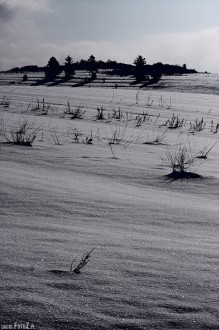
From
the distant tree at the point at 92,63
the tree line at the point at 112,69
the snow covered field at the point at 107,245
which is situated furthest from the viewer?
the distant tree at the point at 92,63

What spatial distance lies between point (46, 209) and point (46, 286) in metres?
0.65

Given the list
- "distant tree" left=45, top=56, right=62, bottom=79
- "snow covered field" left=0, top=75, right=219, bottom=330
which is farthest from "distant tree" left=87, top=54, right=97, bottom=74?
"snow covered field" left=0, top=75, right=219, bottom=330

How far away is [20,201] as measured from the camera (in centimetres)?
166

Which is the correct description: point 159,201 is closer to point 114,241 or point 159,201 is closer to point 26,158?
point 114,241

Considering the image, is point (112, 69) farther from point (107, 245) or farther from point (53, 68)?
point (107, 245)

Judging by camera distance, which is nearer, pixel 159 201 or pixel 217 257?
pixel 217 257

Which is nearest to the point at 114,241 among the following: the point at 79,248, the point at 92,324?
the point at 79,248

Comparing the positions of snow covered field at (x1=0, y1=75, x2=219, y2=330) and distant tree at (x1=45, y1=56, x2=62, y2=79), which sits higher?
distant tree at (x1=45, y1=56, x2=62, y2=79)

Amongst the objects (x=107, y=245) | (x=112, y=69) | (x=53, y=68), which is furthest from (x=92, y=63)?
(x=107, y=245)

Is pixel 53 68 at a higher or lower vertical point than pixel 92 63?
lower

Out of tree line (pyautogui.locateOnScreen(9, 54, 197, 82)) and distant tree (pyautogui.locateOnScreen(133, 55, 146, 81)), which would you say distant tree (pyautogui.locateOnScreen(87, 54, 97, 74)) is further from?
distant tree (pyautogui.locateOnScreen(133, 55, 146, 81))

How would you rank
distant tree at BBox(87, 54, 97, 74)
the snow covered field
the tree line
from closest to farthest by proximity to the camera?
the snow covered field → the tree line → distant tree at BBox(87, 54, 97, 74)

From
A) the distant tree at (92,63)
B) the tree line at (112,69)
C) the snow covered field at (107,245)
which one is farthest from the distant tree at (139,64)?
the snow covered field at (107,245)

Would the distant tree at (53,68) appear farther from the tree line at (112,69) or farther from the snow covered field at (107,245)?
the snow covered field at (107,245)
